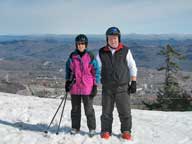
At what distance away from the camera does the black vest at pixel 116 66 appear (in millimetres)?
7203

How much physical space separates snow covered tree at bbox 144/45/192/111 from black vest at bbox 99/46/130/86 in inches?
721

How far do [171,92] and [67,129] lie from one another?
84.6ft

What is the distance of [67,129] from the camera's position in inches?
332

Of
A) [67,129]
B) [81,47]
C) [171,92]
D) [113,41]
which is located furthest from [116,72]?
[171,92]

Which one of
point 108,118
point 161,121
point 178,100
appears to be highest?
Answer: point 108,118

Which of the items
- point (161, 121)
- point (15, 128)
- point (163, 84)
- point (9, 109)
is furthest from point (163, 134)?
point (163, 84)

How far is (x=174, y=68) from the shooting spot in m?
35.2

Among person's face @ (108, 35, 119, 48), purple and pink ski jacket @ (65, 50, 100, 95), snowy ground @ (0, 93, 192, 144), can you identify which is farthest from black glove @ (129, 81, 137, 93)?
snowy ground @ (0, 93, 192, 144)

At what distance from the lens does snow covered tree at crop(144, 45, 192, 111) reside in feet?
88.7

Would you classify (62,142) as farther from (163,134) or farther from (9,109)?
(9,109)

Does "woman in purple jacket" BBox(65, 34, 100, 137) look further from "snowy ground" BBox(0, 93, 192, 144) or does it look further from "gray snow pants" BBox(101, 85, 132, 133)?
"snowy ground" BBox(0, 93, 192, 144)

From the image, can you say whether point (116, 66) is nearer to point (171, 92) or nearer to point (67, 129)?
point (67, 129)

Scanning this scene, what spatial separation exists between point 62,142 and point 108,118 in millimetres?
1007

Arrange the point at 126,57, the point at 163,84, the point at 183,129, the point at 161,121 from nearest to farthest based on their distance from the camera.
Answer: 1. the point at 126,57
2. the point at 183,129
3. the point at 161,121
4. the point at 163,84
